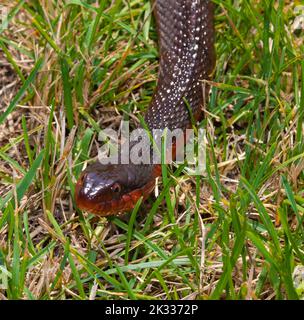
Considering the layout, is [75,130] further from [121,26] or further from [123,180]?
[121,26]

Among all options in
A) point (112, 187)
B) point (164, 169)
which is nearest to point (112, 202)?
point (112, 187)
